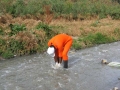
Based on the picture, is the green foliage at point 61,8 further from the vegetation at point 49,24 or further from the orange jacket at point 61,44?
the orange jacket at point 61,44

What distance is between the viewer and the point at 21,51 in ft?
38.3

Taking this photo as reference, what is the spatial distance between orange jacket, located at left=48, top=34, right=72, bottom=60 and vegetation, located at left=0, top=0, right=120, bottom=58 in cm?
263

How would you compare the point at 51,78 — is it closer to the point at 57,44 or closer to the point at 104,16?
the point at 57,44

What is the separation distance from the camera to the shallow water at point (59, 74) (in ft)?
27.9

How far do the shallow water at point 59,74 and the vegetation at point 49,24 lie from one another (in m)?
0.72

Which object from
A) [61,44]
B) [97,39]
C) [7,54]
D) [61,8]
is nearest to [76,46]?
[97,39]

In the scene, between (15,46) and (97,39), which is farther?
(97,39)

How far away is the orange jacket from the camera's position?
937 centimetres

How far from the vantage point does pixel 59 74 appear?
9578mm

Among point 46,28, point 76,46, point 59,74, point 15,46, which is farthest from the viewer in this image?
point 46,28

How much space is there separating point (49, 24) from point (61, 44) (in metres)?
6.95

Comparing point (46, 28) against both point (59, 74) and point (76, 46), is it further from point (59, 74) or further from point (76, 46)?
point (59, 74)

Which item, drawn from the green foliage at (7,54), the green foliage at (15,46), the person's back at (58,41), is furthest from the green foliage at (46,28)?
the person's back at (58,41)

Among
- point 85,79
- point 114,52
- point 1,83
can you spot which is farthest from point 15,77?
point 114,52
